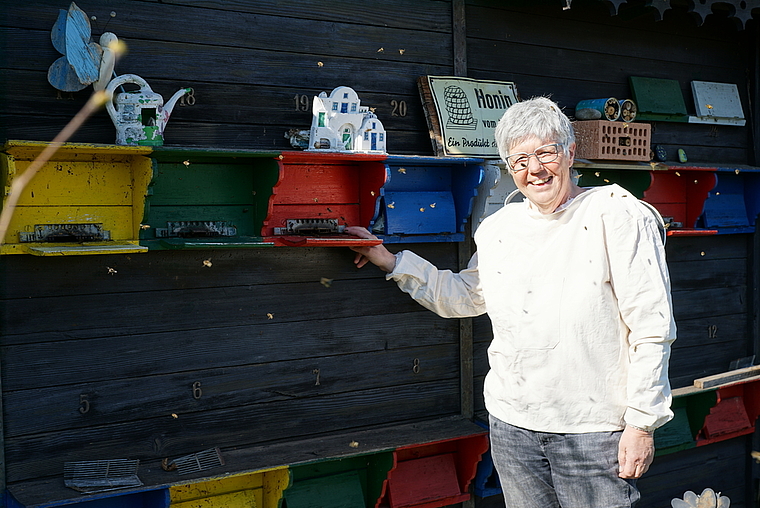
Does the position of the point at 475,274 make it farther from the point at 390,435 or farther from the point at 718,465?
the point at 718,465

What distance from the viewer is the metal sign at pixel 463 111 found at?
3062 millimetres

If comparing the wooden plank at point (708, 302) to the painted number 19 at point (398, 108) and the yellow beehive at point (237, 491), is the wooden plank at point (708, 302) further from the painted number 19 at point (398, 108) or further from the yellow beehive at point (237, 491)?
the yellow beehive at point (237, 491)

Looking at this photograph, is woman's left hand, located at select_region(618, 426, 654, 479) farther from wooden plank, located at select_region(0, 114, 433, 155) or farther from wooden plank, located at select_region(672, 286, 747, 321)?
wooden plank, located at select_region(672, 286, 747, 321)

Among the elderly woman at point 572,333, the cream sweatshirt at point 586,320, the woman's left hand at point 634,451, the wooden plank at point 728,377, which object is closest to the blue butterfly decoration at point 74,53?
the elderly woman at point 572,333

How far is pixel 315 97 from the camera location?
2.68m

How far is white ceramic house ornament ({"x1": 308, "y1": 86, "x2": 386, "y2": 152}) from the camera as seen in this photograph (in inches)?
106

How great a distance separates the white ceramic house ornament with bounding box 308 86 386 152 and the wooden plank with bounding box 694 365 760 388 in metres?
2.19

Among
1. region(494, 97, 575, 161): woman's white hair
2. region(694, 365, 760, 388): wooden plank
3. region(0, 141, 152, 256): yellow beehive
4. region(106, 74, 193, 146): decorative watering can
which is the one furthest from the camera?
region(694, 365, 760, 388): wooden plank

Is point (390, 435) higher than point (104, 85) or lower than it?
lower

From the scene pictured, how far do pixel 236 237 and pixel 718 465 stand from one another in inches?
126

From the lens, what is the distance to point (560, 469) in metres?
2.04

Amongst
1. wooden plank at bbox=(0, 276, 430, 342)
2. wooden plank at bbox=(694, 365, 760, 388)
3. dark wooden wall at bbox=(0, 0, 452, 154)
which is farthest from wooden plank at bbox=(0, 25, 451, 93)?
wooden plank at bbox=(694, 365, 760, 388)

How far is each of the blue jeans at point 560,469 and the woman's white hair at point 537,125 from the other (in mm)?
805

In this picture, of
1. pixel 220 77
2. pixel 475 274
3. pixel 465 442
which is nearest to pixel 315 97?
pixel 220 77
